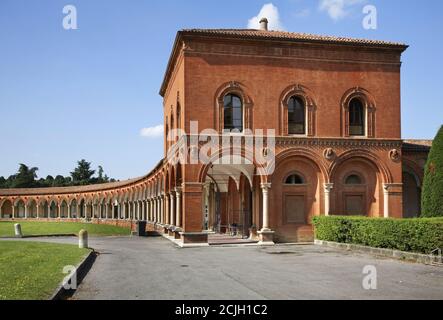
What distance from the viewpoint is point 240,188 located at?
29.8m

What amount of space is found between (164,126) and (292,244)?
1528 cm

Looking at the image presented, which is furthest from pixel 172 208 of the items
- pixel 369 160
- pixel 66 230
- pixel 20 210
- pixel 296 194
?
pixel 20 210

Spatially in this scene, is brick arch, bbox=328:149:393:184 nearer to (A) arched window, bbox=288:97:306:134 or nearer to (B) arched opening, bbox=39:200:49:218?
(A) arched window, bbox=288:97:306:134

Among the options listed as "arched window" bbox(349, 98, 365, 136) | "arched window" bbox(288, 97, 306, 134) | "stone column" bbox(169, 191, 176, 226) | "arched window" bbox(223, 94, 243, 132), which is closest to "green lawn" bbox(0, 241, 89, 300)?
"arched window" bbox(223, 94, 243, 132)

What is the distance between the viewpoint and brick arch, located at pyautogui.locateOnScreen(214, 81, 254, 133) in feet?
80.7

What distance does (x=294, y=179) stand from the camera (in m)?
25.6

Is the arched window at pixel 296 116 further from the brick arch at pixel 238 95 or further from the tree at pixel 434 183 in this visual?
the tree at pixel 434 183

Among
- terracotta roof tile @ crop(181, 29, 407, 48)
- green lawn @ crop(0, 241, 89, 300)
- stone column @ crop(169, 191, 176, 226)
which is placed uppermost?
terracotta roof tile @ crop(181, 29, 407, 48)

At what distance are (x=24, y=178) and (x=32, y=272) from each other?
100967 millimetres

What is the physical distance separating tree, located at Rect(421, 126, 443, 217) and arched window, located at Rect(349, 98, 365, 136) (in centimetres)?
618

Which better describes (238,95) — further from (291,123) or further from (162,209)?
(162,209)

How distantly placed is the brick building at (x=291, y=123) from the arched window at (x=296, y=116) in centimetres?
5

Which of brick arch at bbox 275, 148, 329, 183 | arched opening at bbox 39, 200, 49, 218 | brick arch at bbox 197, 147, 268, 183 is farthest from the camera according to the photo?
arched opening at bbox 39, 200, 49, 218
